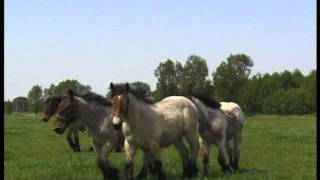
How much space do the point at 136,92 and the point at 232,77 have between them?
8216 cm

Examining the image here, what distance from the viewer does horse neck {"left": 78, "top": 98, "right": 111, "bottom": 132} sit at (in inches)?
449

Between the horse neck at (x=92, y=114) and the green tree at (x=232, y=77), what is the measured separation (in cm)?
7535

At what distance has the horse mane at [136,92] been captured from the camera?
10344 mm

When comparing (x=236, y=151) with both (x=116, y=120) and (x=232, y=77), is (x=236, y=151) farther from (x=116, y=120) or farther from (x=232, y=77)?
(x=232, y=77)

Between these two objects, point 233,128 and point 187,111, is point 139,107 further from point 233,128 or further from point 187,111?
point 233,128

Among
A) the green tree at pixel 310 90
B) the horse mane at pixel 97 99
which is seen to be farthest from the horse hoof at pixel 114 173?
the green tree at pixel 310 90

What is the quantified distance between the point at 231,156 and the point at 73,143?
8.41 meters

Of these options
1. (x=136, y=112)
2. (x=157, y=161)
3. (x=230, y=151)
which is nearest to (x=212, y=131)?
(x=230, y=151)

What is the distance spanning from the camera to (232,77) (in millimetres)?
91938

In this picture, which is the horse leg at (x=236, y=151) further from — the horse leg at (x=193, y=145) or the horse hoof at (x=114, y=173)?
the horse hoof at (x=114, y=173)

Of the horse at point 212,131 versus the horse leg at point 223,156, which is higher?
the horse at point 212,131

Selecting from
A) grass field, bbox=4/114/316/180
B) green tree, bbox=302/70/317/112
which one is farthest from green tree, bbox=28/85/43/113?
grass field, bbox=4/114/316/180

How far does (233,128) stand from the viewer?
1380cm

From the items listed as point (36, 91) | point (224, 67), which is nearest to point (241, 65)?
point (224, 67)
